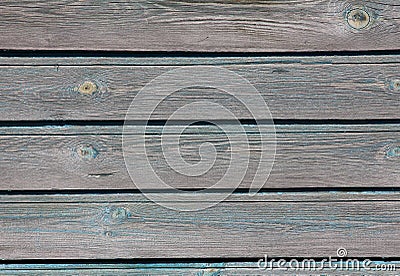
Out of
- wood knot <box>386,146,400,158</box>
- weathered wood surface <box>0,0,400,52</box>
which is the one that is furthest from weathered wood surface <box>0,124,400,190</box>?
weathered wood surface <box>0,0,400,52</box>

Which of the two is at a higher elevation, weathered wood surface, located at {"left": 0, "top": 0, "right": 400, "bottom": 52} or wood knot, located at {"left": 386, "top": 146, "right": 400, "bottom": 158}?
weathered wood surface, located at {"left": 0, "top": 0, "right": 400, "bottom": 52}

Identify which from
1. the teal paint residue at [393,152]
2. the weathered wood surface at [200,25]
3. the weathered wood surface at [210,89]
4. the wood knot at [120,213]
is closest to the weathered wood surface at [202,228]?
the wood knot at [120,213]

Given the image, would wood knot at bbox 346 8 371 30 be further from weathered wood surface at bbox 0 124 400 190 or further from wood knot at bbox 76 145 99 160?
wood knot at bbox 76 145 99 160

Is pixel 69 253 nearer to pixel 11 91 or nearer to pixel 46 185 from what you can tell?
pixel 46 185

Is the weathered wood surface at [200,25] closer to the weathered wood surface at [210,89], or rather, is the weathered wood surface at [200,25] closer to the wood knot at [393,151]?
the weathered wood surface at [210,89]

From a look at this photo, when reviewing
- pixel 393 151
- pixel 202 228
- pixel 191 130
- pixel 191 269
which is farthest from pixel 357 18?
pixel 191 269

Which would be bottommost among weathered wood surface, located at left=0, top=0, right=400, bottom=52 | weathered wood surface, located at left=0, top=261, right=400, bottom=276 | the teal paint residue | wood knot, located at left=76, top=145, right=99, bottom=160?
weathered wood surface, located at left=0, top=261, right=400, bottom=276

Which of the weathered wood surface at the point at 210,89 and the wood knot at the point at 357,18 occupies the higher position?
the wood knot at the point at 357,18
